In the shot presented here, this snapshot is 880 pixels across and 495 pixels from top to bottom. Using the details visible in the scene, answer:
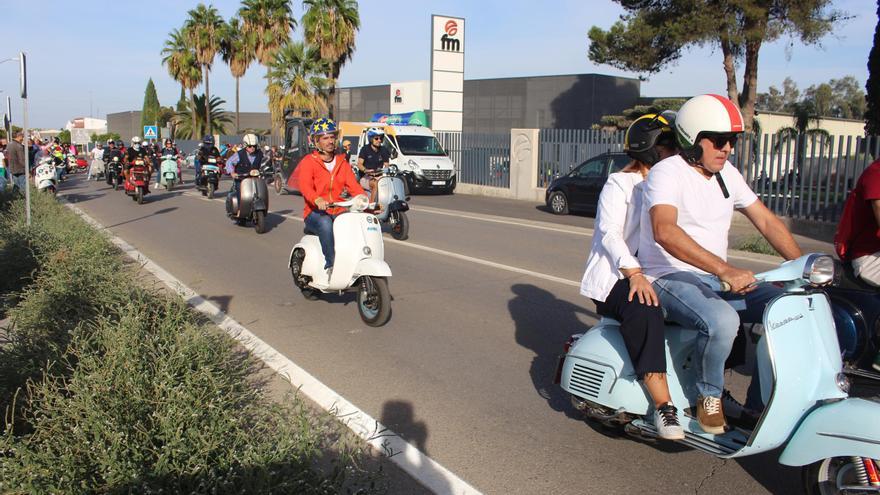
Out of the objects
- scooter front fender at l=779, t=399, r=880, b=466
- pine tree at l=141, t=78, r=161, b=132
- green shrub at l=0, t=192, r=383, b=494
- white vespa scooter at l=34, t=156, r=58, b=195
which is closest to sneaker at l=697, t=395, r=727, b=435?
scooter front fender at l=779, t=399, r=880, b=466

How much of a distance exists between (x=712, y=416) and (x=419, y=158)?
2148 cm

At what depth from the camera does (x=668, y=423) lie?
3.61 m

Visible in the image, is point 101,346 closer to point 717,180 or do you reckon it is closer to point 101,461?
point 101,461

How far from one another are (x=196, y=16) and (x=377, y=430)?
56916 mm

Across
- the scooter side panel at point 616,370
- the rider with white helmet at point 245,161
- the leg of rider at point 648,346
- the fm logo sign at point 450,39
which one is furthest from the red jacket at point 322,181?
the fm logo sign at point 450,39

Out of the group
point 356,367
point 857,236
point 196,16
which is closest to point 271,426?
point 356,367

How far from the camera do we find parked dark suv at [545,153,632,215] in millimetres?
17891

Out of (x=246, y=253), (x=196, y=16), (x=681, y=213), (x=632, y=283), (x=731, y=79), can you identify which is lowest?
(x=246, y=253)

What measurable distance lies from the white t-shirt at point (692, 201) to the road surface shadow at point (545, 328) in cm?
140

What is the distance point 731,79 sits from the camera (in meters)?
26.7

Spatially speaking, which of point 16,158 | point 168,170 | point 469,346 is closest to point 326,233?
point 469,346

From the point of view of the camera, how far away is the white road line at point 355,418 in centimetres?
387

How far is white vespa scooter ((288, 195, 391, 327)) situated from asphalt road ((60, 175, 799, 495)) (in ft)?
→ 0.71

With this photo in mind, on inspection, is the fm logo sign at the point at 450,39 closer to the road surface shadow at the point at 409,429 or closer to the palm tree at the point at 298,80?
the palm tree at the point at 298,80
